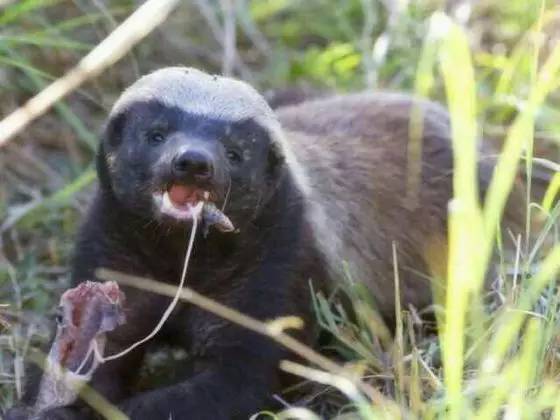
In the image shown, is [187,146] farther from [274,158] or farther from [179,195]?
[274,158]

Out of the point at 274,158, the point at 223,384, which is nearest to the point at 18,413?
the point at 223,384

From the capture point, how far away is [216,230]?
3.69 meters

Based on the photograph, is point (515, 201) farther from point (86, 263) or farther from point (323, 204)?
point (86, 263)

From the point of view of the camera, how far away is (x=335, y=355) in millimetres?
4090

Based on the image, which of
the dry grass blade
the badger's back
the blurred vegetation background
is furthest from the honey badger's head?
the blurred vegetation background

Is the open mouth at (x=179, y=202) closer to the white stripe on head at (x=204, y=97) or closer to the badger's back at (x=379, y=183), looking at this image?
the white stripe on head at (x=204, y=97)

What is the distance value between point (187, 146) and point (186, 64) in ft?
7.27

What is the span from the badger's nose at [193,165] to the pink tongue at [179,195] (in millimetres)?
95

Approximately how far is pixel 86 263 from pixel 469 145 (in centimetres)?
151

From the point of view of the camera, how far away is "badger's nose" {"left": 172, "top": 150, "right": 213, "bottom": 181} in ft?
11.0

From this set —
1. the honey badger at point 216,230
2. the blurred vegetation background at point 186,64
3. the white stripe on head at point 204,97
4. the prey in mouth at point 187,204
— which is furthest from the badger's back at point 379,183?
the prey in mouth at point 187,204

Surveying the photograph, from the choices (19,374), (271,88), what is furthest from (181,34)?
(19,374)

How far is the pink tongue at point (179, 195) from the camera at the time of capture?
11.5ft

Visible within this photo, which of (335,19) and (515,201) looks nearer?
(515,201)
